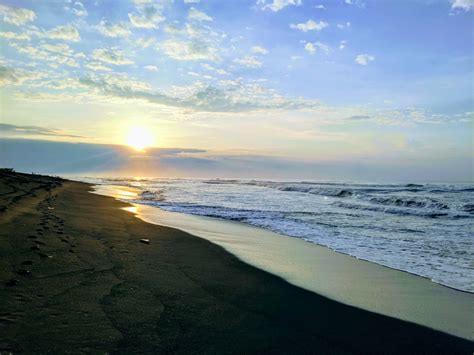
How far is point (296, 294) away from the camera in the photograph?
553cm

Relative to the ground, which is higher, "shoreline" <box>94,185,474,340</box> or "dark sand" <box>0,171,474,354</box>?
"dark sand" <box>0,171,474,354</box>

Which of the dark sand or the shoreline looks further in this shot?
the shoreline

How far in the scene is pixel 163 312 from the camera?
4184mm

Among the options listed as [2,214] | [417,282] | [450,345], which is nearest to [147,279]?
[450,345]

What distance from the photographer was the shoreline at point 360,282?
4957mm

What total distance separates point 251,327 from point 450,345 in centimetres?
228

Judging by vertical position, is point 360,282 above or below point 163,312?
below

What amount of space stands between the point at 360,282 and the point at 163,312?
3.93 m

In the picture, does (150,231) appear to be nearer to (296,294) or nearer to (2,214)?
(2,214)

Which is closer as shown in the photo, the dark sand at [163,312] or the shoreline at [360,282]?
the dark sand at [163,312]

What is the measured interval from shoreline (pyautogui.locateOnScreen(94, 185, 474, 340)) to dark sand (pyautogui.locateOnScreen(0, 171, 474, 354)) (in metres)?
0.37

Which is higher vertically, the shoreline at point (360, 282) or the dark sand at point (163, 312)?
the dark sand at point (163, 312)

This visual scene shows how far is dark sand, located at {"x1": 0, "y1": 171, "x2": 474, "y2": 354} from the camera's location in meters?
3.39

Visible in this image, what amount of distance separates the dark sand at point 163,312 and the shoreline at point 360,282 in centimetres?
37
